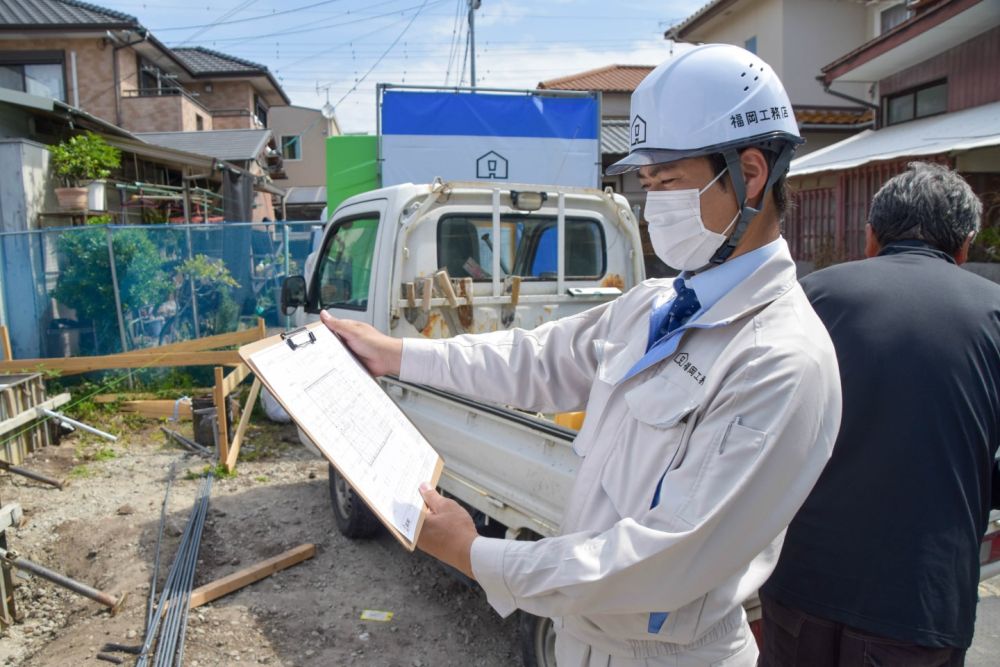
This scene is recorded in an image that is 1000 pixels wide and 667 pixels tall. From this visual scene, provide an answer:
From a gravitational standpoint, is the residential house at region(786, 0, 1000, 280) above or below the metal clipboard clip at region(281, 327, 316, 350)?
above

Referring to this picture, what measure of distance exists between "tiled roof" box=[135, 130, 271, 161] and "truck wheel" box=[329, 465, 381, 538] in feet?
48.0

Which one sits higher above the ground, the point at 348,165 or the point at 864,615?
the point at 348,165

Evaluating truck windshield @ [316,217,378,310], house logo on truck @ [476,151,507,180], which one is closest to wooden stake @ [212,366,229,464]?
truck windshield @ [316,217,378,310]

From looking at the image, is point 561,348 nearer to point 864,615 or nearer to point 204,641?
point 864,615

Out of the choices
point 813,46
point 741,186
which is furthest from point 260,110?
point 741,186

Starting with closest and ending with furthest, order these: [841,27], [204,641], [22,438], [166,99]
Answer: [204,641] → [22,438] → [841,27] → [166,99]

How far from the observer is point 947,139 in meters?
8.85

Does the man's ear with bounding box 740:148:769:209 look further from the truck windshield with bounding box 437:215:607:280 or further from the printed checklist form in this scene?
the truck windshield with bounding box 437:215:607:280

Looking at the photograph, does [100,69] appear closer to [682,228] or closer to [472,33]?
[472,33]

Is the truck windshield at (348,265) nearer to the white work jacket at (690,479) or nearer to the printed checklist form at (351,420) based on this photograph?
the printed checklist form at (351,420)

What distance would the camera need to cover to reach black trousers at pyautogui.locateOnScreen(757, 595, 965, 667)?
1.85 meters

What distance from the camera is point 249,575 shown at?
4.11 metres

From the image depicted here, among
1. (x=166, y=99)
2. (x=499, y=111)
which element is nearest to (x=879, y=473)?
(x=499, y=111)

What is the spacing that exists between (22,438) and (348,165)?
4.23 metres
